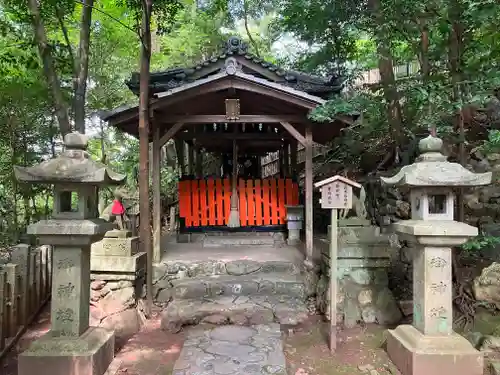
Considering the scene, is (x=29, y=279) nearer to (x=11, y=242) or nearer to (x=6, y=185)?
(x=11, y=242)

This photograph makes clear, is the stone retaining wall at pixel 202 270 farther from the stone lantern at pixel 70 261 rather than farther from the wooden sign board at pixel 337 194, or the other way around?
the wooden sign board at pixel 337 194

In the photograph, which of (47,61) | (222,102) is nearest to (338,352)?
(222,102)

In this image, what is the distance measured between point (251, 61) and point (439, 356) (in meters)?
9.35

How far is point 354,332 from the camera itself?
6133 millimetres

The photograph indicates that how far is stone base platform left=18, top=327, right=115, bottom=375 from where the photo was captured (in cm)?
438

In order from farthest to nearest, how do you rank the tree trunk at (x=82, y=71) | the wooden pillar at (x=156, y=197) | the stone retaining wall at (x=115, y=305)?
the tree trunk at (x=82, y=71), the wooden pillar at (x=156, y=197), the stone retaining wall at (x=115, y=305)

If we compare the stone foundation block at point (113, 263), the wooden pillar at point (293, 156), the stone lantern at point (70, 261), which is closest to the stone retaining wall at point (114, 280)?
the stone foundation block at point (113, 263)

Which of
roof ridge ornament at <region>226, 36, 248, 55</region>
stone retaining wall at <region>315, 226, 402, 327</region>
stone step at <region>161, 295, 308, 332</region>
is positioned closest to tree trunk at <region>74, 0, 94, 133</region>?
roof ridge ornament at <region>226, 36, 248, 55</region>

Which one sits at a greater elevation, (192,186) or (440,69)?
(440,69)

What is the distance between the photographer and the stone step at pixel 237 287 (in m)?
6.98

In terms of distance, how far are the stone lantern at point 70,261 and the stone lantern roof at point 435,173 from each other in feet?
12.8

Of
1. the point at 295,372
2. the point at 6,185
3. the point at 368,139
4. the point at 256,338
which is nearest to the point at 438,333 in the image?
the point at 295,372

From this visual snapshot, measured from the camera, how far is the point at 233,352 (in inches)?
197

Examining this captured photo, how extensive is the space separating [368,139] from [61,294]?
37.8 ft
